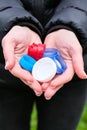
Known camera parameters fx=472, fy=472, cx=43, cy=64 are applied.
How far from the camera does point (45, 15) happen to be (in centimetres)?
133

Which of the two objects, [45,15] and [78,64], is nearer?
[78,64]

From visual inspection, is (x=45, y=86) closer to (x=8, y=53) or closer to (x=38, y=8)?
(x=8, y=53)

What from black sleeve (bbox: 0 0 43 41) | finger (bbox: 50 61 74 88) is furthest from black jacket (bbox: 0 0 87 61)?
finger (bbox: 50 61 74 88)

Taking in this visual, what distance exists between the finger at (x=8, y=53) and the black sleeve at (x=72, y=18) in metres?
0.15

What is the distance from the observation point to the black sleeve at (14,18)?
1.25 meters

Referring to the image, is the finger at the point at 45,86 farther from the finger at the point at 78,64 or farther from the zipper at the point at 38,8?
the zipper at the point at 38,8

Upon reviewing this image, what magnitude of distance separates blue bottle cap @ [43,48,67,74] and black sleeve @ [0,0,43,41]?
0.26 feet

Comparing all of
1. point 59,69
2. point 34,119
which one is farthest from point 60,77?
point 34,119

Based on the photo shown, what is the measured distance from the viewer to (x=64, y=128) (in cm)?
154

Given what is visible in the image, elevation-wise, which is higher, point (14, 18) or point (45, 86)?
point (14, 18)

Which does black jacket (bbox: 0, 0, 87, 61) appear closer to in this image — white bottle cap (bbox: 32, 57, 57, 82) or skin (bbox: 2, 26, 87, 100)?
skin (bbox: 2, 26, 87, 100)

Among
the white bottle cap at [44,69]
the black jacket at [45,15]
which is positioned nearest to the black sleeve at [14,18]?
the black jacket at [45,15]

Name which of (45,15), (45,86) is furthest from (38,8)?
(45,86)

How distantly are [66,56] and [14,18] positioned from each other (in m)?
0.17
